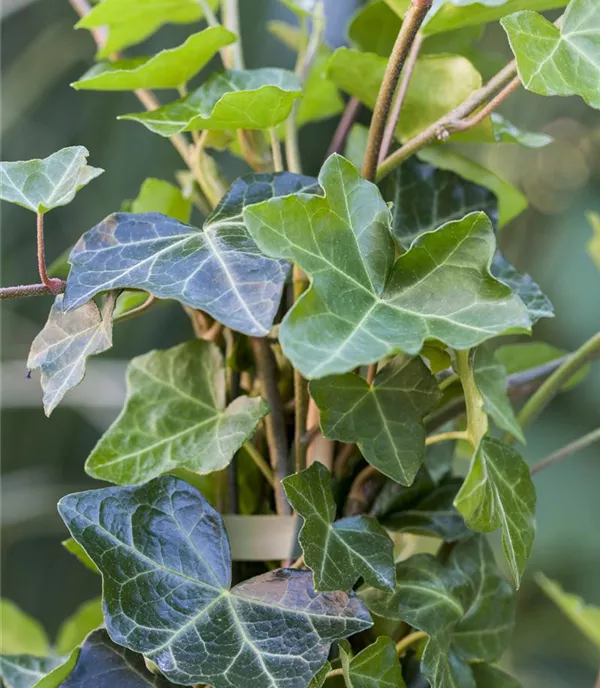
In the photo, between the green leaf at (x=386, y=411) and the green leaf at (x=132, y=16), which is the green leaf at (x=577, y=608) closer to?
the green leaf at (x=386, y=411)

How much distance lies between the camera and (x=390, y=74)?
381 mm

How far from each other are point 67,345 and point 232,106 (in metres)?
0.16

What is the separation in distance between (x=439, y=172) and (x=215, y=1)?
22cm

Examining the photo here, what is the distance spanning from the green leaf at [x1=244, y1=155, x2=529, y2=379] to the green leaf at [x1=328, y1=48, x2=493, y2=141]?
15 centimetres

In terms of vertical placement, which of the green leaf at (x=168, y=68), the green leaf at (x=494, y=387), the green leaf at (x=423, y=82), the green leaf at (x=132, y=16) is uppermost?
the green leaf at (x=132, y=16)

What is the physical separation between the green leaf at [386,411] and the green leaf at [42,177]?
17 cm

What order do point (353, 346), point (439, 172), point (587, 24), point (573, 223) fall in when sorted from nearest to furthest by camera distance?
1. point (353, 346)
2. point (587, 24)
3. point (439, 172)
4. point (573, 223)

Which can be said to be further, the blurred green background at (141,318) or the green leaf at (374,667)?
the blurred green background at (141,318)

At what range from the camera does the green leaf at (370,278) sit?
294 millimetres

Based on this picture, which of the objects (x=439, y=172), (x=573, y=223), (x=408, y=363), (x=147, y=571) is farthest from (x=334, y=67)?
(x=573, y=223)

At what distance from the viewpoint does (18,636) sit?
69 cm

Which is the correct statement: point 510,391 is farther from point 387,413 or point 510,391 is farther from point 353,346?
point 353,346

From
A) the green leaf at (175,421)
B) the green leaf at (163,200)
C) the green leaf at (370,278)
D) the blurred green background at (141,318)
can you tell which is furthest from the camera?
the blurred green background at (141,318)

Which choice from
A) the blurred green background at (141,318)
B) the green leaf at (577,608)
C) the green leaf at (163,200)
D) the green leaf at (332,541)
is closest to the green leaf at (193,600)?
the green leaf at (332,541)
